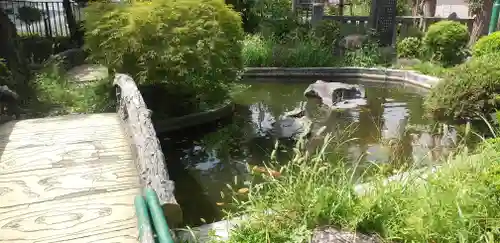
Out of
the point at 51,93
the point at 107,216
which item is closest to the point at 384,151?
the point at 107,216

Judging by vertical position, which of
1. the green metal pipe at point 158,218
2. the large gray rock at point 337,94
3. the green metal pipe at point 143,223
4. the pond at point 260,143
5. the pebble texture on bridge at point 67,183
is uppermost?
the green metal pipe at point 158,218

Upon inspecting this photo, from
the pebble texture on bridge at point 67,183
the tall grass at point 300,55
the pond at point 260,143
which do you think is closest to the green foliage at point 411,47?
the tall grass at point 300,55

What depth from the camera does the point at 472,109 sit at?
6359mm

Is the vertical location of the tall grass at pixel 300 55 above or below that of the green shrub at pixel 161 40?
below

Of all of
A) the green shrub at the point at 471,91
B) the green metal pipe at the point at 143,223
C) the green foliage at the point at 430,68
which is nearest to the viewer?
the green metal pipe at the point at 143,223

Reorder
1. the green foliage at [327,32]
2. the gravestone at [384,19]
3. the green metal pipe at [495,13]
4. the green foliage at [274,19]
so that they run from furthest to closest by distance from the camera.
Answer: the green foliage at [274,19]
the gravestone at [384,19]
the green foliage at [327,32]
the green metal pipe at [495,13]

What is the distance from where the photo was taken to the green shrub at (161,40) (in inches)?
231

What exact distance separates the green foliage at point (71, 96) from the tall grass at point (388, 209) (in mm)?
4236

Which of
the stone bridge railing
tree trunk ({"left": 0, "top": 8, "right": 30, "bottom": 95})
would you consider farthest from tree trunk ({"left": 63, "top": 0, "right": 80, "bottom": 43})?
the stone bridge railing

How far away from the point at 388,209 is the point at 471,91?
4358 mm

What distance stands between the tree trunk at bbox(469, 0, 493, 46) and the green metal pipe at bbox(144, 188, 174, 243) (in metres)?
12.5

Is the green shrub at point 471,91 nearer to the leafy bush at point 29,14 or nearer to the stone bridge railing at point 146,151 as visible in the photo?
the stone bridge railing at point 146,151

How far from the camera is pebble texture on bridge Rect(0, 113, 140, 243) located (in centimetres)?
273

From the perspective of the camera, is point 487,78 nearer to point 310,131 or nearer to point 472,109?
point 472,109
